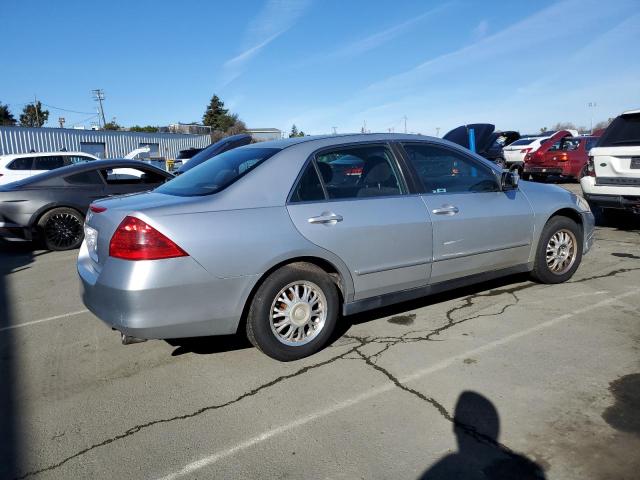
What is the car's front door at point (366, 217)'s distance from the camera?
3555mm

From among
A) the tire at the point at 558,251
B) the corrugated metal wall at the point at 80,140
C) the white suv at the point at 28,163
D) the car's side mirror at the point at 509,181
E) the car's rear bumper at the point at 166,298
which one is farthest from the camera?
the corrugated metal wall at the point at 80,140

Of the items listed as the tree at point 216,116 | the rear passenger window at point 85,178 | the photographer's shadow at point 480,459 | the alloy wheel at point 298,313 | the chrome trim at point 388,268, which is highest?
the tree at point 216,116

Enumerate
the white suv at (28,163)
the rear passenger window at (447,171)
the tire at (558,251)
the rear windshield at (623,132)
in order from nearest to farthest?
the rear passenger window at (447,171), the tire at (558,251), the rear windshield at (623,132), the white suv at (28,163)

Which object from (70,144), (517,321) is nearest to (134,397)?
(517,321)

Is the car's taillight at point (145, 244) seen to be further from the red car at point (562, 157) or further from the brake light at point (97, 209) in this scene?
the red car at point (562, 157)

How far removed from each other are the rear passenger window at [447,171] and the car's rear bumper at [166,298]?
1.83 m

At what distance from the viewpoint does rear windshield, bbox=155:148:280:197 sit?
11.7ft

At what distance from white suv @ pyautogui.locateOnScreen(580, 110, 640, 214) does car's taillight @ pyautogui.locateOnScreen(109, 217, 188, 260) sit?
6.71m

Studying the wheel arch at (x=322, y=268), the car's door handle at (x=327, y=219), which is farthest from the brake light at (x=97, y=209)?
the car's door handle at (x=327, y=219)

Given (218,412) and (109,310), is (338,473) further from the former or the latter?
(109,310)

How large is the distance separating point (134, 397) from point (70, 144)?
34874 millimetres

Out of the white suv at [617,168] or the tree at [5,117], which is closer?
the white suv at [617,168]

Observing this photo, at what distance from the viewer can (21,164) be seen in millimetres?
12000

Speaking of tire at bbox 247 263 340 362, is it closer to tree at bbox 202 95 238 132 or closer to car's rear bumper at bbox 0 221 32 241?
car's rear bumper at bbox 0 221 32 241
